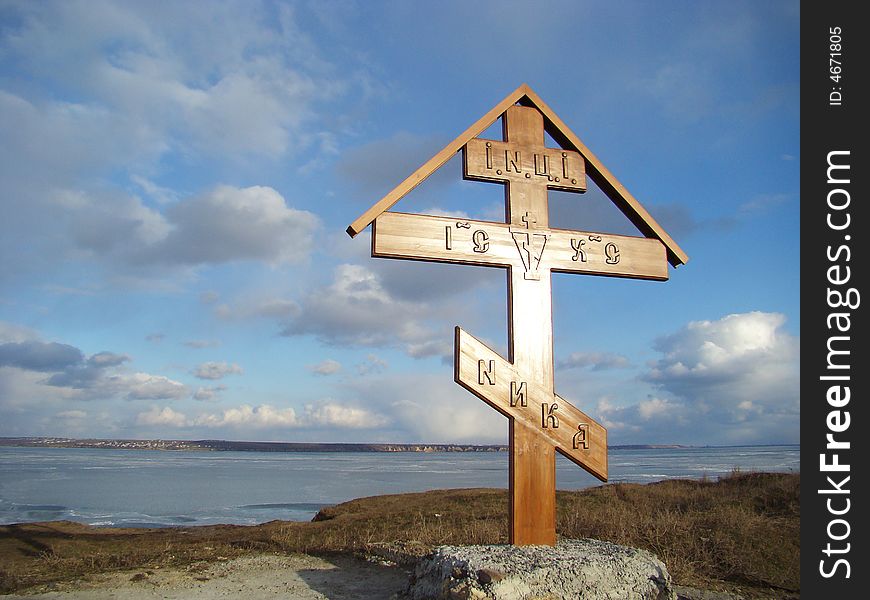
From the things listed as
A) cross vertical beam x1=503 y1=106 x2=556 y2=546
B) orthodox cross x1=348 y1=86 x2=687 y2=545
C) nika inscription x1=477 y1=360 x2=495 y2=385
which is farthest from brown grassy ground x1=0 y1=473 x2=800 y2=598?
nika inscription x1=477 y1=360 x2=495 y2=385

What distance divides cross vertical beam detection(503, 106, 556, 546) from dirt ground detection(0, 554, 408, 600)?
1.41 m

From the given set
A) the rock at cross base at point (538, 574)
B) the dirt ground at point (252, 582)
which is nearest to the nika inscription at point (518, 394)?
the rock at cross base at point (538, 574)

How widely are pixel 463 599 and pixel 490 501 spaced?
34.3 feet

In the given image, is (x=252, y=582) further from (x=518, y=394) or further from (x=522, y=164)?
(x=522, y=164)

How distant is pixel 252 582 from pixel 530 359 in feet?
11.8

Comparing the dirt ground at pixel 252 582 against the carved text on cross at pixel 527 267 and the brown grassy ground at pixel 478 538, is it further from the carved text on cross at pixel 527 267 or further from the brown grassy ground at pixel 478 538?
the carved text on cross at pixel 527 267

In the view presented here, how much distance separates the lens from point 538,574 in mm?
4457

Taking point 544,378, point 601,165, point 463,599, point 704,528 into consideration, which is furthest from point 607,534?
point 601,165

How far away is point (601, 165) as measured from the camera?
5.96 meters

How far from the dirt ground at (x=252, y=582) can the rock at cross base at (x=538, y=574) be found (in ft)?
2.97

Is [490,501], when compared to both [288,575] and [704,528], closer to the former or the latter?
[704,528]

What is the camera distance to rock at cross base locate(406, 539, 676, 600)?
14.3 feet

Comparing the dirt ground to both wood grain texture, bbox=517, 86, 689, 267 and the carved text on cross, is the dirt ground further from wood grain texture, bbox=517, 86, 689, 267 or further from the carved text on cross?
wood grain texture, bbox=517, 86, 689, 267

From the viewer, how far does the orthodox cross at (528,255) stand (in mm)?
5180
